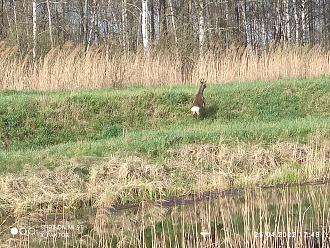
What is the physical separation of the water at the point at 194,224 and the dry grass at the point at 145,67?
7011 mm

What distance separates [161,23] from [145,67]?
14.8ft

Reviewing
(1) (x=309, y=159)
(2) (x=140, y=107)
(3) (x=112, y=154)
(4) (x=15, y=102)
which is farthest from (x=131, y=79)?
(1) (x=309, y=159)

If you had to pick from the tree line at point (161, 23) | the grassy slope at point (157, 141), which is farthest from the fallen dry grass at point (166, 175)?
the tree line at point (161, 23)

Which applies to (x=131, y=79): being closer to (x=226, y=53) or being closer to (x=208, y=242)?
(x=226, y=53)

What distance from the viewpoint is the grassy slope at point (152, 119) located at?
29.0ft

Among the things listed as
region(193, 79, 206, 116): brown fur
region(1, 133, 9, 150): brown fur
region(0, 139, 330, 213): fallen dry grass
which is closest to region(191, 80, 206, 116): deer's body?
region(193, 79, 206, 116): brown fur

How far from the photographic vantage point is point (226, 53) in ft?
47.9

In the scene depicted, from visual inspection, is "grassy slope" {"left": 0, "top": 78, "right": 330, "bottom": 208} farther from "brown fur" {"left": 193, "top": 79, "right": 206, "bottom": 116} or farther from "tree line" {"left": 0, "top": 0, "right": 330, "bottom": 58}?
"tree line" {"left": 0, "top": 0, "right": 330, "bottom": 58}

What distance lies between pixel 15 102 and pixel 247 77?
21.1 ft

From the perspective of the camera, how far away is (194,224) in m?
5.81

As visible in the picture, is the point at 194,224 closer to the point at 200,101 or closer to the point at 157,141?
the point at 157,141

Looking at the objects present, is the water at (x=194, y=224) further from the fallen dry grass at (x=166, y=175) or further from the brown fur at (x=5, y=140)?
the brown fur at (x=5, y=140)

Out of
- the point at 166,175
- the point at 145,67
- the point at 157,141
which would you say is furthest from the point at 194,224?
the point at 145,67

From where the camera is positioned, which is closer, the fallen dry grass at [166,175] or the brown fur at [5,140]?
the fallen dry grass at [166,175]
